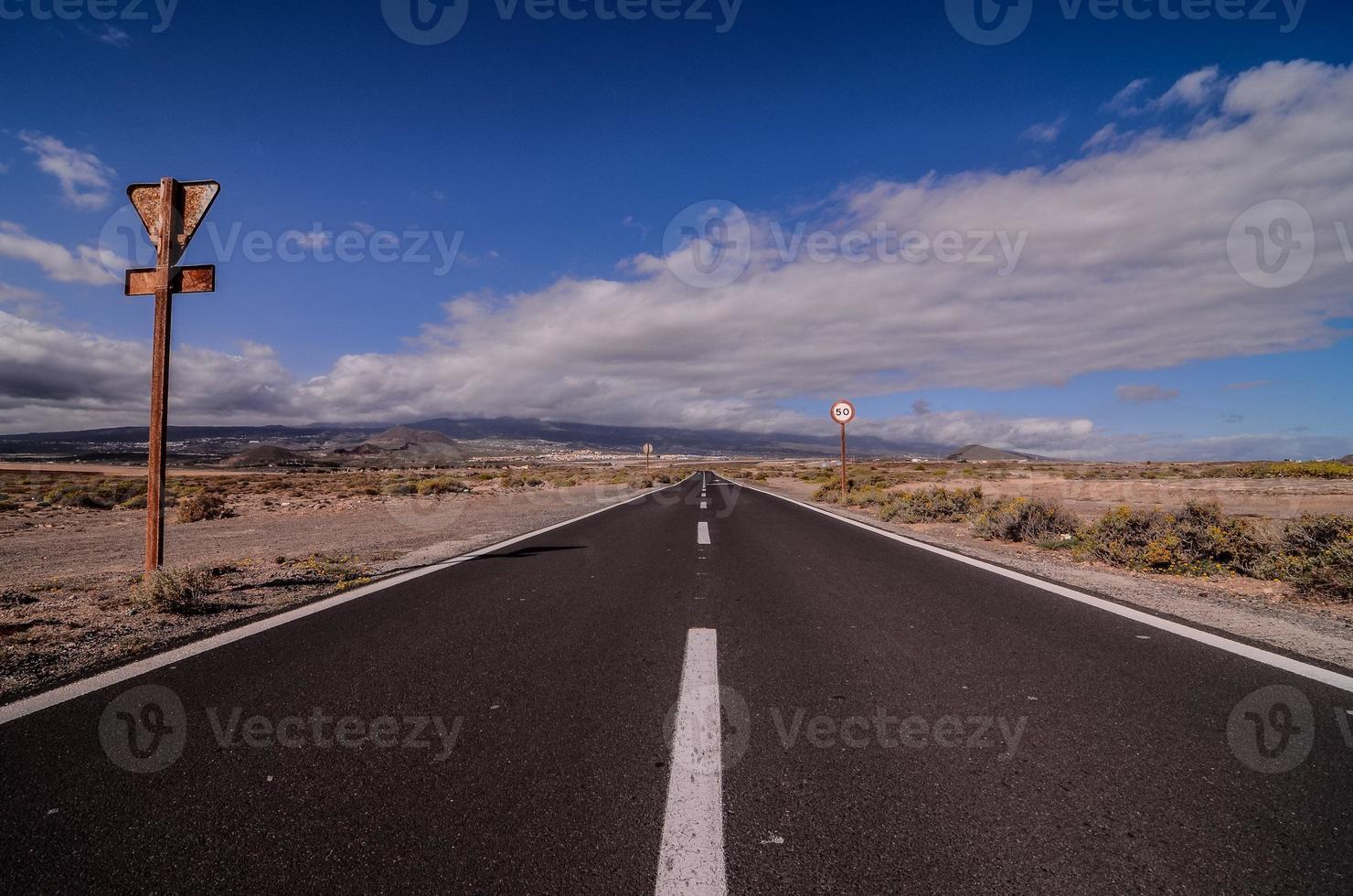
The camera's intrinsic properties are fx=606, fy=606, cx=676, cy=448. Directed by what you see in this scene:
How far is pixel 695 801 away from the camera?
7.97 feet

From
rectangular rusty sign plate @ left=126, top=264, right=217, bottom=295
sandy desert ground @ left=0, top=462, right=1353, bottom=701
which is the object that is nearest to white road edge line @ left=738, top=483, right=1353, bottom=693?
sandy desert ground @ left=0, top=462, right=1353, bottom=701

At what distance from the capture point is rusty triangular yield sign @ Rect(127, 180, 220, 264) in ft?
21.2

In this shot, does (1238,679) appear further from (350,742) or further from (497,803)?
(350,742)

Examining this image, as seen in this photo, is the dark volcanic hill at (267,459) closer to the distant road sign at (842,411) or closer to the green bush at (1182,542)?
the distant road sign at (842,411)

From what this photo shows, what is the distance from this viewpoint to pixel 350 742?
3.00 metres

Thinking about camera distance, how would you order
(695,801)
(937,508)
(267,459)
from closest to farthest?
(695,801) → (937,508) → (267,459)

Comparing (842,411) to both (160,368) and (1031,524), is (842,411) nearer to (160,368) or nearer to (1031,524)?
(1031,524)

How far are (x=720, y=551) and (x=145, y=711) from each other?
24.3 ft

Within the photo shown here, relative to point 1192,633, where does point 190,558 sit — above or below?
below

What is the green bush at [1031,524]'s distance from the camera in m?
10.9

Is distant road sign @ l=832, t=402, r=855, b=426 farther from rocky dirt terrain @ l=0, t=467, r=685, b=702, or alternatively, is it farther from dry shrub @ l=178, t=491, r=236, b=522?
dry shrub @ l=178, t=491, r=236, b=522

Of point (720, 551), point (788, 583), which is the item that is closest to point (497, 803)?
point (788, 583)

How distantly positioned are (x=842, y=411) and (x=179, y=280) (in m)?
20.4

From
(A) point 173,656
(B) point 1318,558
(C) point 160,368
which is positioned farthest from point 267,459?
(B) point 1318,558
